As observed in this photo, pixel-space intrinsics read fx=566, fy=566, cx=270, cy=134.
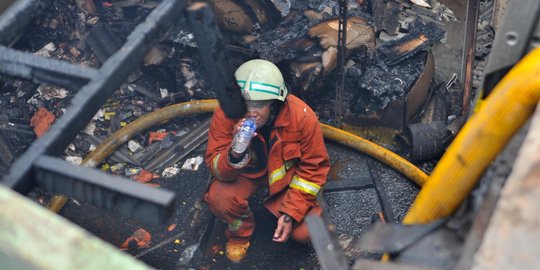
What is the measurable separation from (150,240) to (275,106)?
1.78 meters

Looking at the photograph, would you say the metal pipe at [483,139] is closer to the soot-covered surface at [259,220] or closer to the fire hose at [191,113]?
the soot-covered surface at [259,220]

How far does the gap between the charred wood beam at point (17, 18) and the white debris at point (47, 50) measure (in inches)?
161

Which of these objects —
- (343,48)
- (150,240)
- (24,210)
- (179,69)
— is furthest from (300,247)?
(24,210)

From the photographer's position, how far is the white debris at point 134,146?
6.23 metres

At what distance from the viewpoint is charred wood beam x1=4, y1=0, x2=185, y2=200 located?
7.50 feet

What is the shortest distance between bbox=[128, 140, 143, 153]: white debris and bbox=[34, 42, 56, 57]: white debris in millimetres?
1580

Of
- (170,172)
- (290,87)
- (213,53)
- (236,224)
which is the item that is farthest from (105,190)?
(290,87)

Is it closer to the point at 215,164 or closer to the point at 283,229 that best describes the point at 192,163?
the point at 215,164

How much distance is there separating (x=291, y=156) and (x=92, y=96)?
248 cm

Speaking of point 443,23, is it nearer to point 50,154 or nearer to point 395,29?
point 395,29

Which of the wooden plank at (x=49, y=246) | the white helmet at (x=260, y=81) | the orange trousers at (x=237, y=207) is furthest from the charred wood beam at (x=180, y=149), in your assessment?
the wooden plank at (x=49, y=246)

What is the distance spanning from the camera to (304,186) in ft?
15.6

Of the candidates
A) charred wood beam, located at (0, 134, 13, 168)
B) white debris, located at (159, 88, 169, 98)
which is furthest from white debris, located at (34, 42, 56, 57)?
charred wood beam, located at (0, 134, 13, 168)

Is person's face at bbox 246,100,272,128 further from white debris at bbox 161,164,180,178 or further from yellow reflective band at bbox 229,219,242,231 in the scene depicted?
white debris at bbox 161,164,180,178
